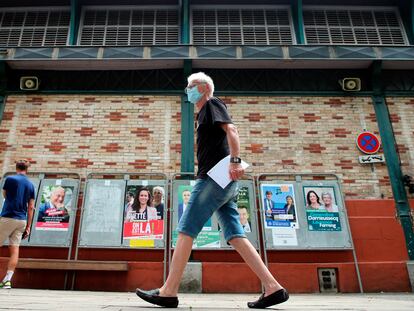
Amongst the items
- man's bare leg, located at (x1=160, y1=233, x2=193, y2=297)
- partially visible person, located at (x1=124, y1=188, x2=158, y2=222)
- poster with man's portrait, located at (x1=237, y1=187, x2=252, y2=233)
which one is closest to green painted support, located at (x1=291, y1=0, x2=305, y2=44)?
poster with man's portrait, located at (x1=237, y1=187, x2=252, y2=233)

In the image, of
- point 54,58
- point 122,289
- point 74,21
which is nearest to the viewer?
point 122,289

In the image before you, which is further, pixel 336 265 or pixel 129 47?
pixel 129 47

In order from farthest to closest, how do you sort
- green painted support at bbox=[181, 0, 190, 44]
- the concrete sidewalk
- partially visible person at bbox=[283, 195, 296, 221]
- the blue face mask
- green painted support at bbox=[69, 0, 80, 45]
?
green painted support at bbox=[69, 0, 80, 45], green painted support at bbox=[181, 0, 190, 44], partially visible person at bbox=[283, 195, 296, 221], the blue face mask, the concrete sidewalk

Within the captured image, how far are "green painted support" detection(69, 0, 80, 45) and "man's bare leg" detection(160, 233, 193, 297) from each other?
24.2ft

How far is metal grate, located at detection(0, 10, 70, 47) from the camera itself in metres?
8.70

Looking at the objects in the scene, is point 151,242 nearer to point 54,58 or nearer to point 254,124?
point 254,124

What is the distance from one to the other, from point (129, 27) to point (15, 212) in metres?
5.64

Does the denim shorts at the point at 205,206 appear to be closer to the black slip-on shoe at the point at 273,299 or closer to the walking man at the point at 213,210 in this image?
the walking man at the point at 213,210

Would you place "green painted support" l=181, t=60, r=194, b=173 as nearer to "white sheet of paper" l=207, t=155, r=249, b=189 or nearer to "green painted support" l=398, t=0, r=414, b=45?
"white sheet of paper" l=207, t=155, r=249, b=189

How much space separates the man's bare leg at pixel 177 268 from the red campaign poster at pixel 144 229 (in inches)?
A: 141

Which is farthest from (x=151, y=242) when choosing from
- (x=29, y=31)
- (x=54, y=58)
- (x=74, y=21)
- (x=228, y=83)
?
(x=29, y=31)

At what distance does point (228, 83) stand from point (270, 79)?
0.98 meters

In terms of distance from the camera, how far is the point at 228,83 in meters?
7.74

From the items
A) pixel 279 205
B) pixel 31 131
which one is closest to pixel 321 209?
pixel 279 205
